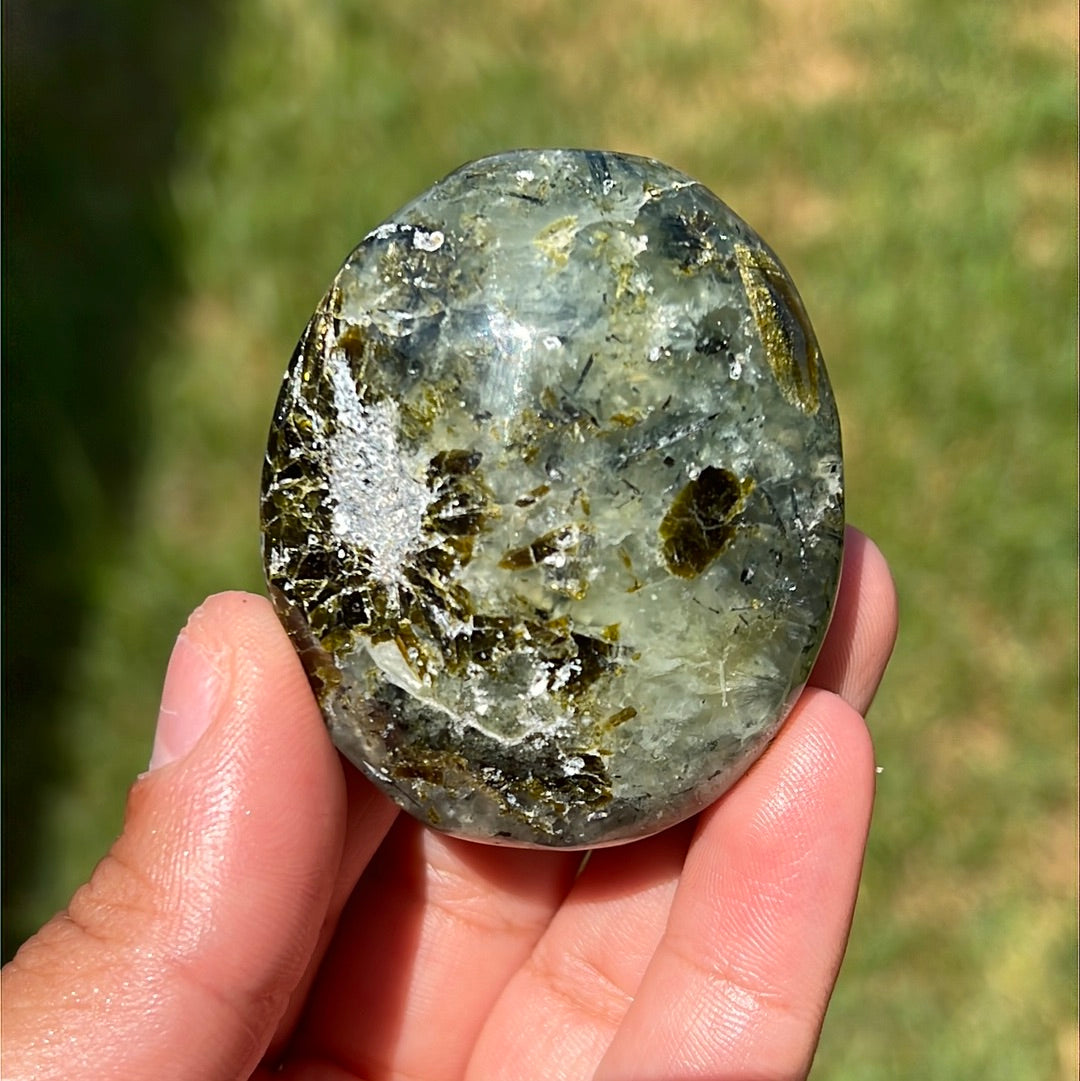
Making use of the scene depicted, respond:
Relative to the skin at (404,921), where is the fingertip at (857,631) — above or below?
above

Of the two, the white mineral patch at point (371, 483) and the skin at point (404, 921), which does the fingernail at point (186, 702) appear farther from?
the white mineral patch at point (371, 483)

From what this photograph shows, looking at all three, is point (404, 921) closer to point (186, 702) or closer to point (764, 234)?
point (186, 702)

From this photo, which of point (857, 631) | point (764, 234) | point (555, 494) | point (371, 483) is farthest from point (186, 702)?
point (764, 234)

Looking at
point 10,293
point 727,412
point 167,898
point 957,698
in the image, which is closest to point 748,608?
point 727,412

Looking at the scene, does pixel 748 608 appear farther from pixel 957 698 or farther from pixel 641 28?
pixel 641 28

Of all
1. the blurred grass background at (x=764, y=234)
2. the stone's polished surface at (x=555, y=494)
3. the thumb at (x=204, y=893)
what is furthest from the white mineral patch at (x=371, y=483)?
the blurred grass background at (x=764, y=234)

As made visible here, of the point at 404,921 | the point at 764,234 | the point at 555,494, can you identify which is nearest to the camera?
the point at 555,494

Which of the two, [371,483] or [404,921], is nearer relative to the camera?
[371,483]
